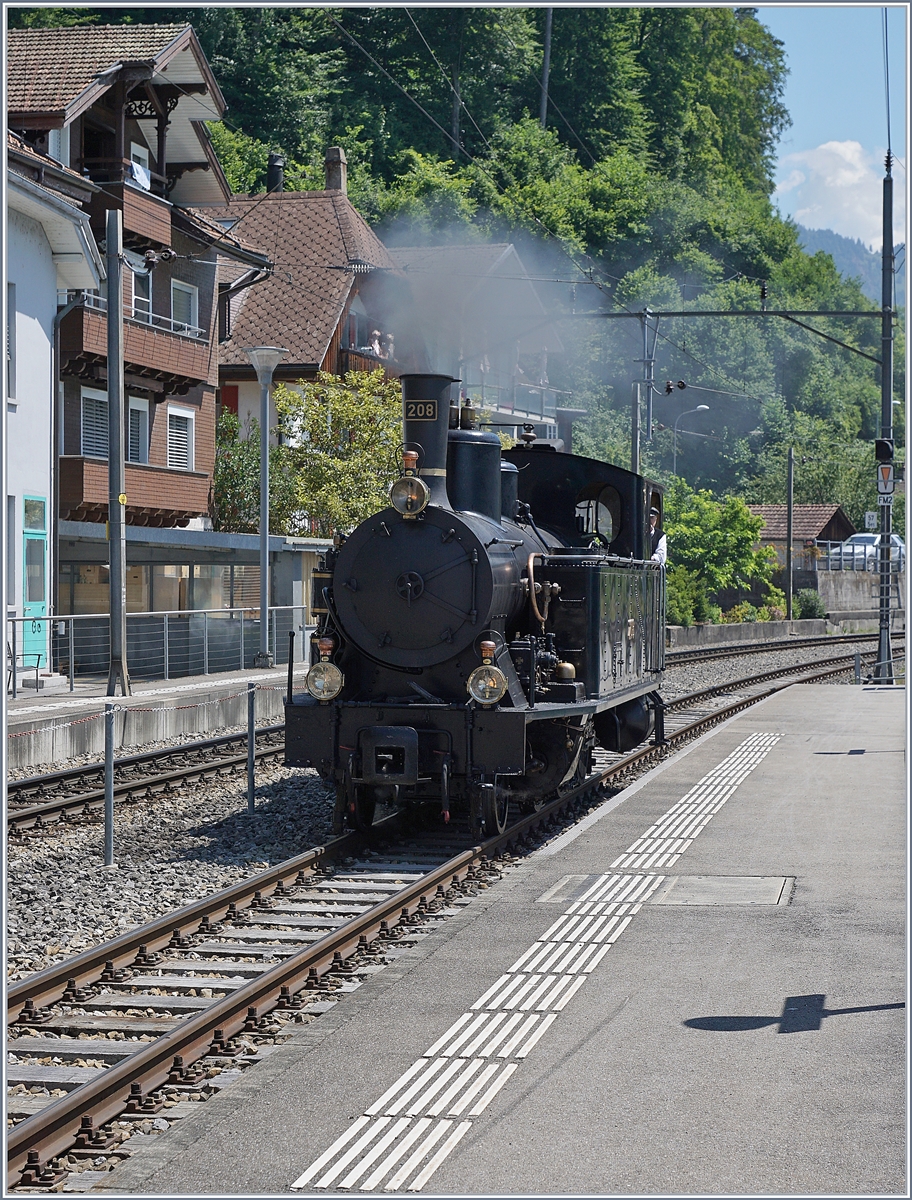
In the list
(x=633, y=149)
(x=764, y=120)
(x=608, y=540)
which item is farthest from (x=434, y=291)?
(x=764, y=120)

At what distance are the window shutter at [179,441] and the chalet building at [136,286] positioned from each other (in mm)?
43

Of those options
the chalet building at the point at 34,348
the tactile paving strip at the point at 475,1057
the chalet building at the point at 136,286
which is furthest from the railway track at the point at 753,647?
the tactile paving strip at the point at 475,1057

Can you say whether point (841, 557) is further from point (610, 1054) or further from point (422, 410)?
point (610, 1054)

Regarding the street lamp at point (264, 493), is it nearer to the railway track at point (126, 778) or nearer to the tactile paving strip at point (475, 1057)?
the railway track at point (126, 778)

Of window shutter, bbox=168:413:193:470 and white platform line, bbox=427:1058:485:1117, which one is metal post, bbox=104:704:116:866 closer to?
white platform line, bbox=427:1058:485:1117

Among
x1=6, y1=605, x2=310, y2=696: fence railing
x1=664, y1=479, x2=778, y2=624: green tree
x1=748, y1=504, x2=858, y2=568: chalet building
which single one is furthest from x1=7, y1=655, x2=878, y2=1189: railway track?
x1=748, y1=504, x2=858, y2=568: chalet building

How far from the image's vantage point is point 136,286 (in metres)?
30.8

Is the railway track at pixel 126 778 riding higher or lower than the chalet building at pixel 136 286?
lower

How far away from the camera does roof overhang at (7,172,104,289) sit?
22203mm

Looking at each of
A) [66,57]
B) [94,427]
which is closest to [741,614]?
[94,427]

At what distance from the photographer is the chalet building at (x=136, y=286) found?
26.5 metres

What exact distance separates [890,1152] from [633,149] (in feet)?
235

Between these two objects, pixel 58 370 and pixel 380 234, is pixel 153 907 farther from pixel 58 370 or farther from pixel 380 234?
pixel 380 234

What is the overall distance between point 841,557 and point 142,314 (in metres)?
48.0
